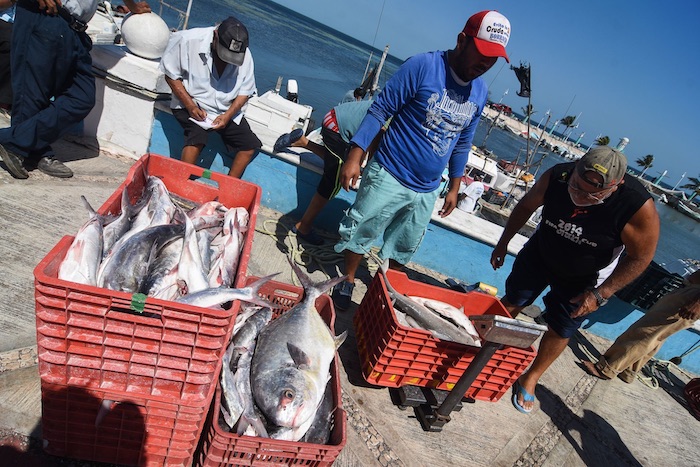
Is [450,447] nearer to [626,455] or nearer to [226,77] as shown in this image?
[626,455]

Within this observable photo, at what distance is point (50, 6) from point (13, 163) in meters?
1.45

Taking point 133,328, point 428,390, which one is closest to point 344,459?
point 428,390

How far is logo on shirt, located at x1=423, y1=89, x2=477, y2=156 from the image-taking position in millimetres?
3104

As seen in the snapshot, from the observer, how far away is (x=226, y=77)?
158 inches

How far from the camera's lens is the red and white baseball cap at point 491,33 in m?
2.82

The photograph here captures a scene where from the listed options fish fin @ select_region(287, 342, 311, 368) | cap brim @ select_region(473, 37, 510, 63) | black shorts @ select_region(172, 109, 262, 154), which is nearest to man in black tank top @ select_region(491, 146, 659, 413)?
cap brim @ select_region(473, 37, 510, 63)

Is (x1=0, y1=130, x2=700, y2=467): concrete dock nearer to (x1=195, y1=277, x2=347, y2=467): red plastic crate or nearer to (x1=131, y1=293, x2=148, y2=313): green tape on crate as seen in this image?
(x1=195, y1=277, x2=347, y2=467): red plastic crate

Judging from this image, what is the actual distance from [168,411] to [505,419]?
9.40 ft

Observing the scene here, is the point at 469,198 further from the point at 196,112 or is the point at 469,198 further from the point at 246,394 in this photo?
the point at 246,394

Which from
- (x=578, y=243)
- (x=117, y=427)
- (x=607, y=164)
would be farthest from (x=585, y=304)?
(x=117, y=427)

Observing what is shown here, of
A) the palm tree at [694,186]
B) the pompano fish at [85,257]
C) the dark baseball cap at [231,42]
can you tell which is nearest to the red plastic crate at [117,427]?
the pompano fish at [85,257]

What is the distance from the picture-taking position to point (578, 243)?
3002 millimetres

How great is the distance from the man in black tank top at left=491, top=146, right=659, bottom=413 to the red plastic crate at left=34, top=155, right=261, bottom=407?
8.31 feet

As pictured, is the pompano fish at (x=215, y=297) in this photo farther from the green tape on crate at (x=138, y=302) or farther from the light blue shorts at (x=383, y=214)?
the light blue shorts at (x=383, y=214)
